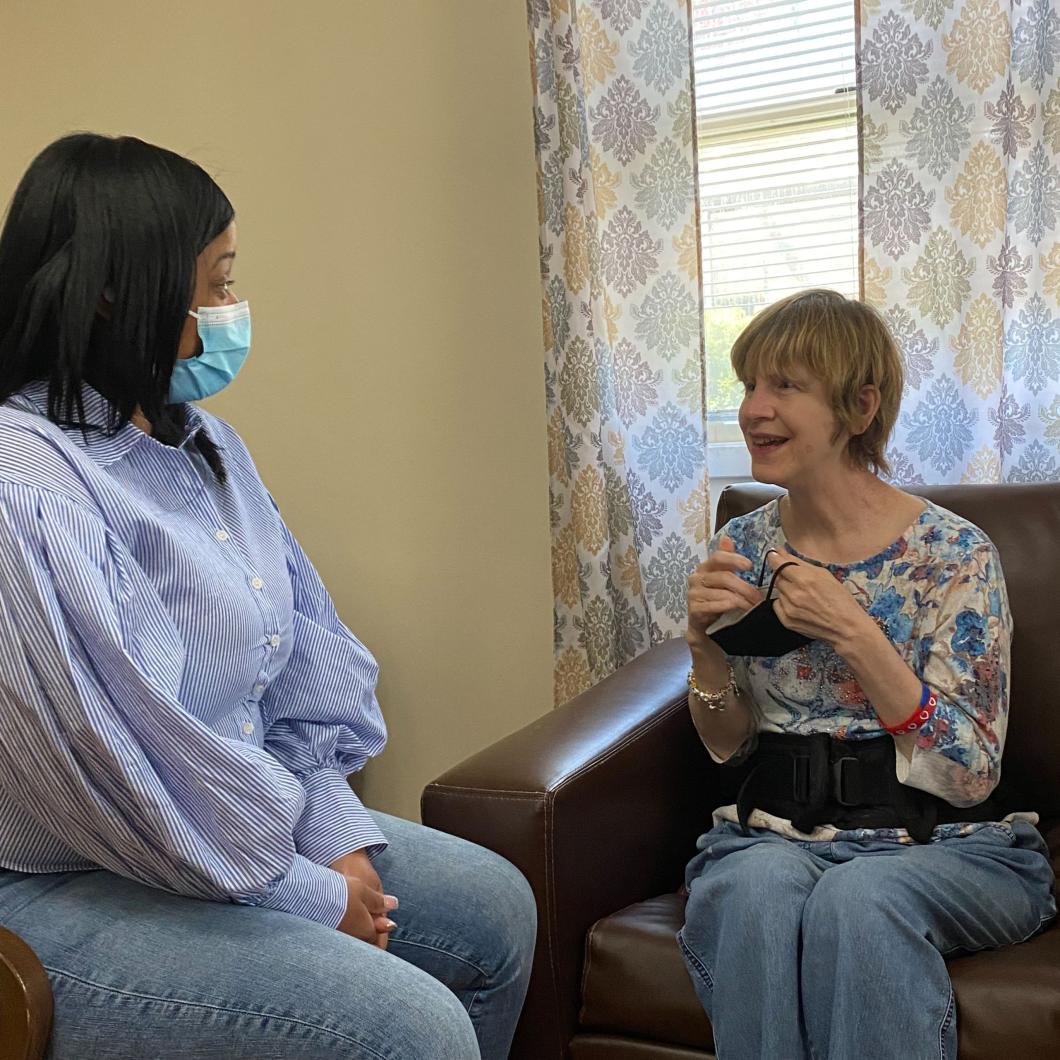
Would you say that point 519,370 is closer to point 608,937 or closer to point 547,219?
point 547,219

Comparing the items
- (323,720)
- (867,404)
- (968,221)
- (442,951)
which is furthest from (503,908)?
(968,221)

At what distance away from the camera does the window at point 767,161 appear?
2.20m

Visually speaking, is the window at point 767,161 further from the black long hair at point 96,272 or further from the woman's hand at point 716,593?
the black long hair at point 96,272

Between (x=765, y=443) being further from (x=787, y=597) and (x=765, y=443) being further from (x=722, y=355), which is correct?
(x=722, y=355)

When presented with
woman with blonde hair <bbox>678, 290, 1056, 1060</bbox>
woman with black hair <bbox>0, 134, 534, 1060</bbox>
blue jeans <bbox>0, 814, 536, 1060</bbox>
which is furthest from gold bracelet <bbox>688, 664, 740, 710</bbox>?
blue jeans <bbox>0, 814, 536, 1060</bbox>

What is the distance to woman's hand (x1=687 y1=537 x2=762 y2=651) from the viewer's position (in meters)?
1.52

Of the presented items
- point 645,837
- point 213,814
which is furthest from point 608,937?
point 213,814

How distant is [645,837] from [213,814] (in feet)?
2.36

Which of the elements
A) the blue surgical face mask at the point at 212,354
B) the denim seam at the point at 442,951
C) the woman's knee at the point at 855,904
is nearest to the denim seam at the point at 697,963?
the woman's knee at the point at 855,904

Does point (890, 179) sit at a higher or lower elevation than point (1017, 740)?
higher

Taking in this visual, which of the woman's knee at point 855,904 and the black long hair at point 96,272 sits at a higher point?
the black long hair at point 96,272

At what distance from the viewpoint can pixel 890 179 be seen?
6.60 feet

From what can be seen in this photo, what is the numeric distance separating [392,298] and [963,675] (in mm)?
1577

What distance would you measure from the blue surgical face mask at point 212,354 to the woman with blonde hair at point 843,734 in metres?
0.65
